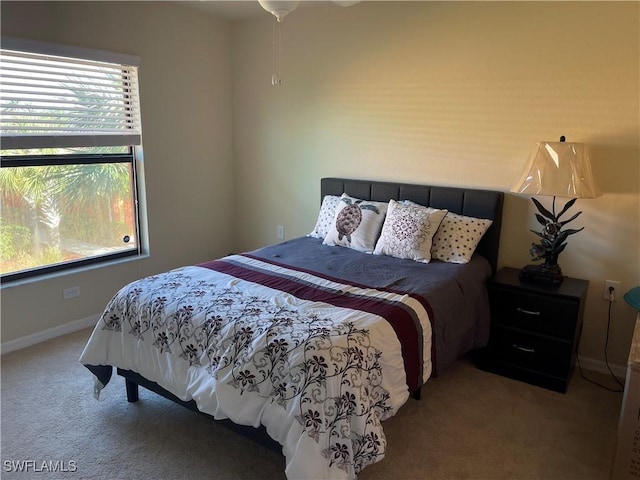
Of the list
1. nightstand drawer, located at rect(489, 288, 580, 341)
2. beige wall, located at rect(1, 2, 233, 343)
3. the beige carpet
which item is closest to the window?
beige wall, located at rect(1, 2, 233, 343)

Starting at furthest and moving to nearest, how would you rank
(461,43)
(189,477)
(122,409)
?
(461,43) → (122,409) → (189,477)

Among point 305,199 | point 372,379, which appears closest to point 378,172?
point 305,199

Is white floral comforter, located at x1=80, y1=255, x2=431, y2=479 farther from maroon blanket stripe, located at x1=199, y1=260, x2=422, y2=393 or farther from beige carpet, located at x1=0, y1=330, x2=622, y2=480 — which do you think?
beige carpet, located at x1=0, y1=330, x2=622, y2=480

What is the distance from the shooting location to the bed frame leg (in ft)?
8.30

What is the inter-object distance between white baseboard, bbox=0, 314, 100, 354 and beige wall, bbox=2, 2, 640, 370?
0.14 feet

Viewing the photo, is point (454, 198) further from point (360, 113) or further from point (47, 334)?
point (47, 334)

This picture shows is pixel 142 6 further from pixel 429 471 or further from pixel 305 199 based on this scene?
pixel 429 471

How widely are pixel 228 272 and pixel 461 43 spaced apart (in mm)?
2213

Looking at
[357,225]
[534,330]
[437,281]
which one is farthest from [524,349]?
[357,225]

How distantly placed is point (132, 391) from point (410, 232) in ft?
6.30

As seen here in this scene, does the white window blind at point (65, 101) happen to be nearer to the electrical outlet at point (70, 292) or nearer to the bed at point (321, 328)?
the electrical outlet at point (70, 292)

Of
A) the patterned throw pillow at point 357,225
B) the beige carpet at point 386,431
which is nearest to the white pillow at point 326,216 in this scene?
the patterned throw pillow at point 357,225

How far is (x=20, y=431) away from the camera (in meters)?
2.30

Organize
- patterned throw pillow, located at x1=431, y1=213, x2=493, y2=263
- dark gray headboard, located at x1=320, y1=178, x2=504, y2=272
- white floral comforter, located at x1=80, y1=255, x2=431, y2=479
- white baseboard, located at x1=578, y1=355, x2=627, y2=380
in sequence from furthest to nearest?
1. dark gray headboard, located at x1=320, y1=178, x2=504, y2=272
2. patterned throw pillow, located at x1=431, y1=213, x2=493, y2=263
3. white baseboard, located at x1=578, y1=355, x2=627, y2=380
4. white floral comforter, located at x1=80, y1=255, x2=431, y2=479
